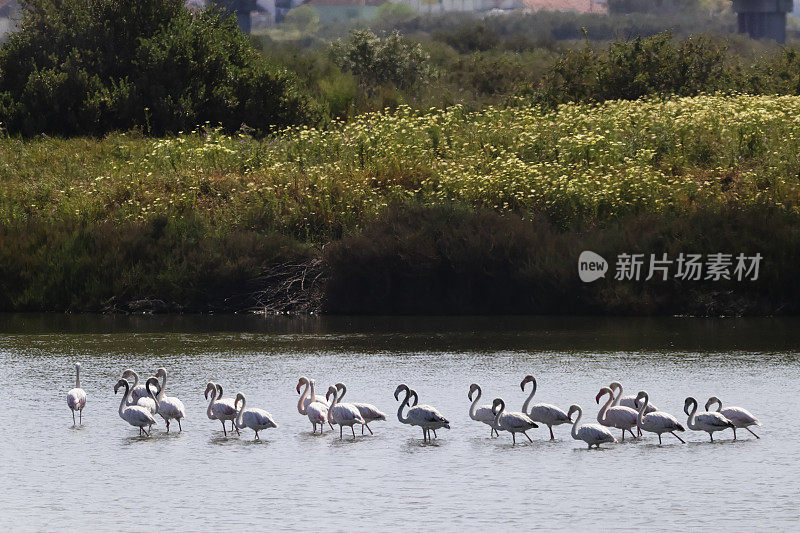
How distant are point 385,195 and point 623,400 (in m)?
14.3

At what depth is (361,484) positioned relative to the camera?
447 inches

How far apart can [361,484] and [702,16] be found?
288 ft

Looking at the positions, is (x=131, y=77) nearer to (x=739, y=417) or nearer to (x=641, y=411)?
(x=641, y=411)

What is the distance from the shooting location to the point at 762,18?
313ft

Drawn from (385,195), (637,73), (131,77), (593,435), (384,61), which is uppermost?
Result: (384,61)

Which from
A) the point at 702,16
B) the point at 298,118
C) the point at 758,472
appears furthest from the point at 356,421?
the point at 702,16

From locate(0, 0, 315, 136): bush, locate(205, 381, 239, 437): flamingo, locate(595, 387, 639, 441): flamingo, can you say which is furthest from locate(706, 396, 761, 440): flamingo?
locate(0, 0, 315, 136): bush

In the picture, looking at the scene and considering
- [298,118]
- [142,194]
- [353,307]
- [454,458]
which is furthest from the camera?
[298,118]

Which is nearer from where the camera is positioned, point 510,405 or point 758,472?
point 758,472

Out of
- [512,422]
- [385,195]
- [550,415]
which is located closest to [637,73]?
[385,195]

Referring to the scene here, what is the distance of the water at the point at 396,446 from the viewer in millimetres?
10398

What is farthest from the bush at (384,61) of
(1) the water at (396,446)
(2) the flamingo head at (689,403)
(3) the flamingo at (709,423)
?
(3) the flamingo at (709,423)

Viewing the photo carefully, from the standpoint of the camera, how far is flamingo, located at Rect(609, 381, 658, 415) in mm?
13484

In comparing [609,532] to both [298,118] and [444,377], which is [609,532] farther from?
[298,118]
